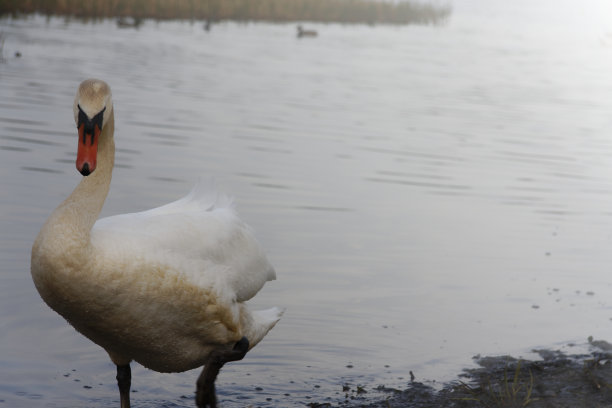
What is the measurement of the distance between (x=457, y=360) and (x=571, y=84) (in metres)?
25.1

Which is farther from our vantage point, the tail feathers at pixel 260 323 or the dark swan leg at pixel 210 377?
the tail feathers at pixel 260 323

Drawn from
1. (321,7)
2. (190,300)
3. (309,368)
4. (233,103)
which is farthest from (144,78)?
(321,7)

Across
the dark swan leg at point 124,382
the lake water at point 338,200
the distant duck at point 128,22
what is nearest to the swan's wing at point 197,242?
the dark swan leg at point 124,382

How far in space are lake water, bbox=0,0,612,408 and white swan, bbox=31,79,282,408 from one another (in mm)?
946

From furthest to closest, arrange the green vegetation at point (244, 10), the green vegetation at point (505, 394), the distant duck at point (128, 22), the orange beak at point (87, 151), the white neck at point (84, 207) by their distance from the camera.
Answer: the distant duck at point (128, 22), the green vegetation at point (244, 10), the green vegetation at point (505, 394), the white neck at point (84, 207), the orange beak at point (87, 151)

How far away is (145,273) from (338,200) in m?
7.52

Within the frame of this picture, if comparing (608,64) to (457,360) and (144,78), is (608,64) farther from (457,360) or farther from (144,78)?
(457,360)

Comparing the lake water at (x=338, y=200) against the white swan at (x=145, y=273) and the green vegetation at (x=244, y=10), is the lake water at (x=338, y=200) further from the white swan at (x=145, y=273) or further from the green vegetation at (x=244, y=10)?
the green vegetation at (x=244, y=10)

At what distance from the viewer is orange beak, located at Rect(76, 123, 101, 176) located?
446cm

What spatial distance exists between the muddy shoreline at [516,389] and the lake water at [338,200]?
0.20m

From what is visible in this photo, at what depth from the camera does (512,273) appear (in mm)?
9797

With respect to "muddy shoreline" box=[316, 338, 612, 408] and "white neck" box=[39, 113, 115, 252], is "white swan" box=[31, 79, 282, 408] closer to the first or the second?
"white neck" box=[39, 113, 115, 252]

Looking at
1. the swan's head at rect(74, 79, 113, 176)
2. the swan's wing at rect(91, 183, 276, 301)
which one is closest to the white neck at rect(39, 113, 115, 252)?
the swan's wing at rect(91, 183, 276, 301)

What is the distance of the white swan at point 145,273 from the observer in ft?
15.1
